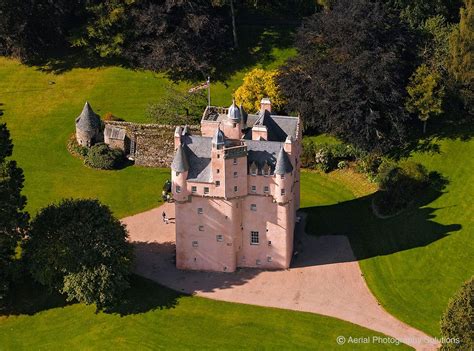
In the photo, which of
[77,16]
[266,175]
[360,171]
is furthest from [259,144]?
[77,16]

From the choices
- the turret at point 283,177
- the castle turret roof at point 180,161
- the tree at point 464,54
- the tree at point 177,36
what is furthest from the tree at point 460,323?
the tree at point 177,36

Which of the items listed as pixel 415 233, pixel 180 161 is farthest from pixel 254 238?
pixel 415 233

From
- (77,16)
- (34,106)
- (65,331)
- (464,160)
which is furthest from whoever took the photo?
(77,16)

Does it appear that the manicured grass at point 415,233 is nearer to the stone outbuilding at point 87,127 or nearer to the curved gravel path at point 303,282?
the curved gravel path at point 303,282

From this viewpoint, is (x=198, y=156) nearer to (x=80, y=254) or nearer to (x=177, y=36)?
(x=80, y=254)

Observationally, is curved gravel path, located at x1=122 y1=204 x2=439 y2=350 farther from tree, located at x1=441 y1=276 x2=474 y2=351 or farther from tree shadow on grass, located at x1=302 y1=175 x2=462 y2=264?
tree, located at x1=441 y1=276 x2=474 y2=351

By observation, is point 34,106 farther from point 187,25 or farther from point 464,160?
point 464,160
